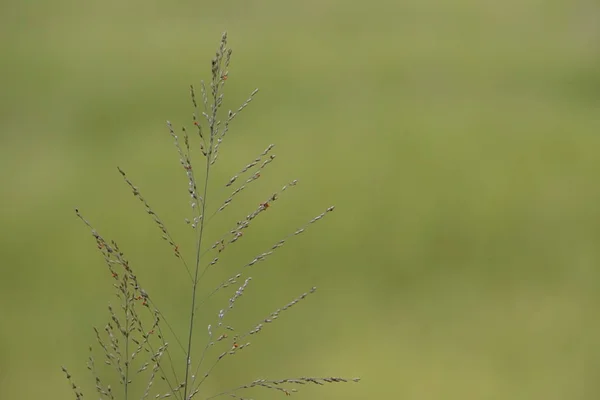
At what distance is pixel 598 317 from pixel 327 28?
0.94 m

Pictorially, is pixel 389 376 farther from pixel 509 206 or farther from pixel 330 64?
pixel 330 64

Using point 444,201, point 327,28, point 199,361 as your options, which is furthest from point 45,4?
point 444,201

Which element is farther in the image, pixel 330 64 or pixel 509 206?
pixel 330 64

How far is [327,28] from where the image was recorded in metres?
1.62

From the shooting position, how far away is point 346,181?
1.52 m

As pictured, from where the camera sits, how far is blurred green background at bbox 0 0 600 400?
1406 mm

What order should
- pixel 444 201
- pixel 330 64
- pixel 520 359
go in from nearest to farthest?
pixel 520 359 → pixel 444 201 → pixel 330 64

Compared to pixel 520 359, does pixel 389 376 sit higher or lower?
higher

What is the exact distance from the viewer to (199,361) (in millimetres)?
1394

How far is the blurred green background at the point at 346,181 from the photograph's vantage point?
141 cm

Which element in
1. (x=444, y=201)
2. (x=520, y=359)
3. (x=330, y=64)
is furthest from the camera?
(x=330, y=64)

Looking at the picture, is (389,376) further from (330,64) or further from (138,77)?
(138,77)

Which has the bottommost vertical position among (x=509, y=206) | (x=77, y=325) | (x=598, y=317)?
(x=598, y=317)

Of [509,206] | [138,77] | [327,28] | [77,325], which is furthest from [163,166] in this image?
[509,206]
